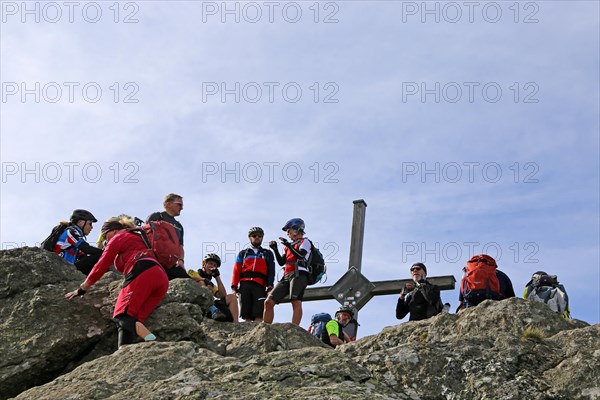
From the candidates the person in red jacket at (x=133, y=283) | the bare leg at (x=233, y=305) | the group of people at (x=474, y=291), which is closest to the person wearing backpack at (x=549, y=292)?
the group of people at (x=474, y=291)

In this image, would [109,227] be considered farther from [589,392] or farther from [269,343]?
[589,392]

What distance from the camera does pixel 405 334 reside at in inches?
454

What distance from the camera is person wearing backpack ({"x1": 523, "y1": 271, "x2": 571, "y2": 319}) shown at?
1441 centimetres

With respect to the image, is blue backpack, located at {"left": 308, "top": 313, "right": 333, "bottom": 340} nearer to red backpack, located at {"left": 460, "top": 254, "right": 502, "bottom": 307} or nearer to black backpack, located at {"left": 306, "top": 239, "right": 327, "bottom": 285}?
black backpack, located at {"left": 306, "top": 239, "right": 327, "bottom": 285}

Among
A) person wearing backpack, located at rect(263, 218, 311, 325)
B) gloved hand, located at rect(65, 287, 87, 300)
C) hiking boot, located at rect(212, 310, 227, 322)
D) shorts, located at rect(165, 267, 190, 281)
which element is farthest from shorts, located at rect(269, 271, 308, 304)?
gloved hand, located at rect(65, 287, 87, 300)

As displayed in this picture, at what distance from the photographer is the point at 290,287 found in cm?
1517

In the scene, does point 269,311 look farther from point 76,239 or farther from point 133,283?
point 133,283

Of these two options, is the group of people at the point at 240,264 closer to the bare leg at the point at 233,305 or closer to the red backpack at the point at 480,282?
the bare leg at the point at 233,305

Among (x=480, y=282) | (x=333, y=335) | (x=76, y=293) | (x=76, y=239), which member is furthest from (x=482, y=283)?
(x=76, y=239)

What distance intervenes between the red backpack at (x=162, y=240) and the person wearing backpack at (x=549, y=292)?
543 centimetres

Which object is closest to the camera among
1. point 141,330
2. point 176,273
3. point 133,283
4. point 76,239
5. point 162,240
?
point 141,330

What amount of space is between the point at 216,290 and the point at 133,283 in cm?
360

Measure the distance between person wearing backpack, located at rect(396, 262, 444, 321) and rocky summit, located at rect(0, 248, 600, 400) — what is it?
231 cm

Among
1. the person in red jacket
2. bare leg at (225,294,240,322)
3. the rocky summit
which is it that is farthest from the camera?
bare leg at (225,294,240,322)
